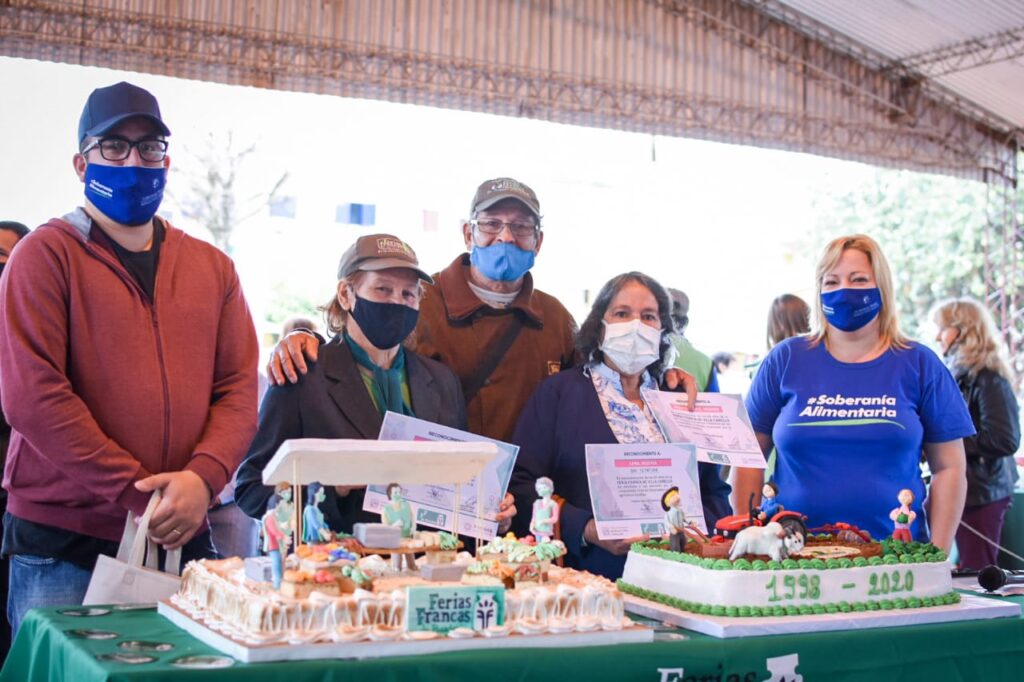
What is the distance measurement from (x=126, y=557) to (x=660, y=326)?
1.80 meters

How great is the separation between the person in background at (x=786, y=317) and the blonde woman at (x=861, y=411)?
2350 mm

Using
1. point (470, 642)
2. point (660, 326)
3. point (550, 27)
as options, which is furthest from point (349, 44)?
point (470, 642)

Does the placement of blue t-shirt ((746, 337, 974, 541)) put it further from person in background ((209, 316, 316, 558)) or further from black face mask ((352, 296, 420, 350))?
person in background ((209, 316, 316, 558))

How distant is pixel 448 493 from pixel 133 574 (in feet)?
2.79

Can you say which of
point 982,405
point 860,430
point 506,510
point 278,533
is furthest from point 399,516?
point 982,405

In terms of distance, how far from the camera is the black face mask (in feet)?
10.7

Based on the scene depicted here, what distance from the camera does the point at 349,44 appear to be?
391 inches

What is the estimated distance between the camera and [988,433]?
6426 millimetres

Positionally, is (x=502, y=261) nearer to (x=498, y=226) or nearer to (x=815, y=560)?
(x=498, y=226)

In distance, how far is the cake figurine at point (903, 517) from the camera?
10.6 ft

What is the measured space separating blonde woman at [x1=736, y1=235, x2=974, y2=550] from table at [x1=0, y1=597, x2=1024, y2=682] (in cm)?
75

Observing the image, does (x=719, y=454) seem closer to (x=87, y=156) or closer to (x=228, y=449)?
(x=228, y=449)

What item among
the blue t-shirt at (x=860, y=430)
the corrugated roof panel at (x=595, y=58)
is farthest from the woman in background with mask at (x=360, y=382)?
the corrugated roof panel at (x=595, y=58)

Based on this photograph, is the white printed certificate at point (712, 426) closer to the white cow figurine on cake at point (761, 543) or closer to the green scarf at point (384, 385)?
the white cow figurine on cake at point (761, 543)
